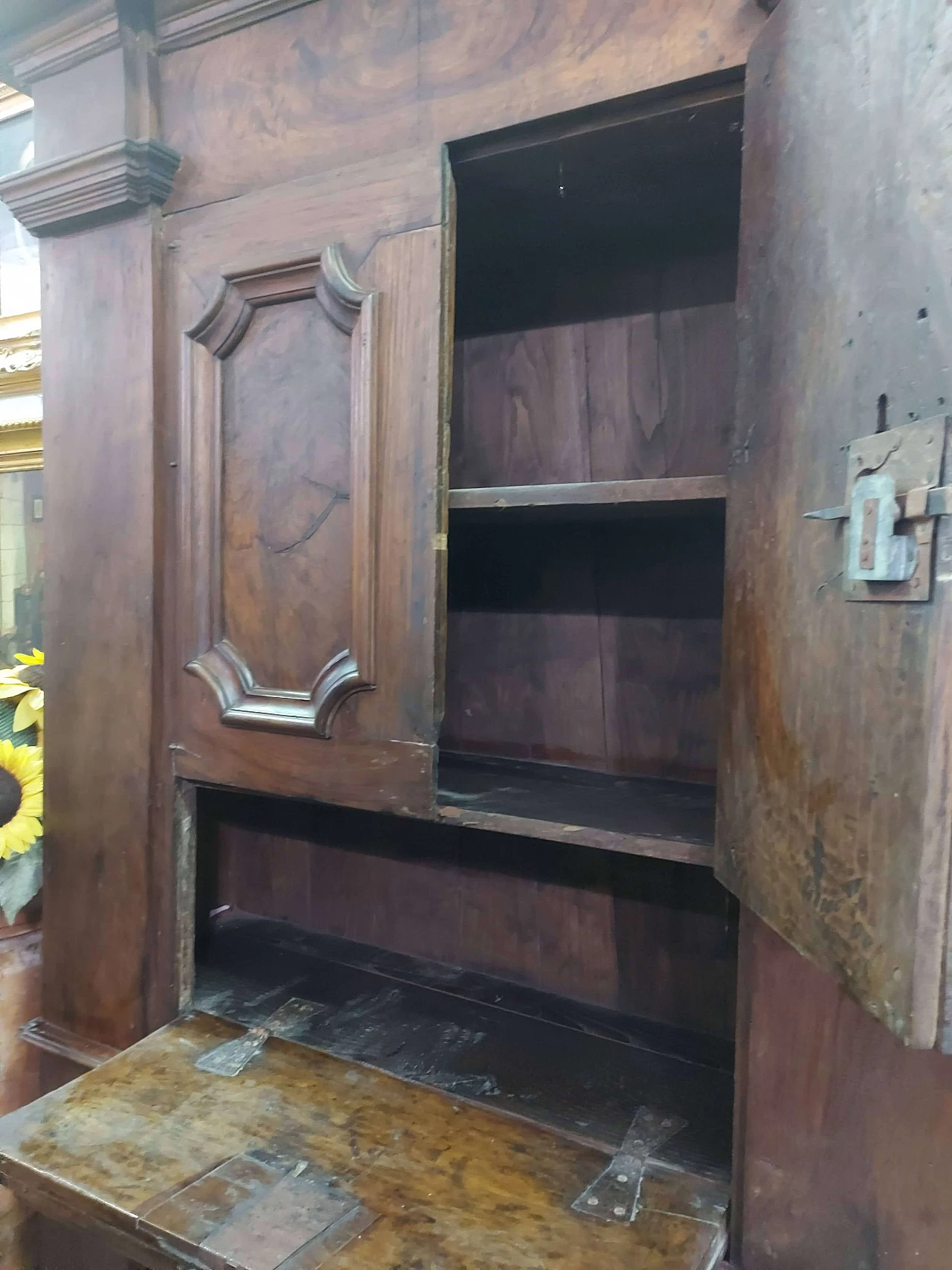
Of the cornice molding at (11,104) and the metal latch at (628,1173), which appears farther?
the cornice molding at (11,104)

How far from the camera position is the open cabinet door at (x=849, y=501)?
46 cm

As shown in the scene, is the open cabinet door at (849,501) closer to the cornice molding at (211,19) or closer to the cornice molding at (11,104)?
the cornice molding at (211,19)

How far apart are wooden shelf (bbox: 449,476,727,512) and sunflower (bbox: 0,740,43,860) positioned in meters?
0.86

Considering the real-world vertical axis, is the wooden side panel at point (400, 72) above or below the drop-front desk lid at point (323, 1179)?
above

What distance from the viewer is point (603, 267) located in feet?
3.82

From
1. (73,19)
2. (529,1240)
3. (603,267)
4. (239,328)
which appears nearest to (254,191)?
(239,328)

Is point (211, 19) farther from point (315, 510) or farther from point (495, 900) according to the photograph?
point (495, 900)

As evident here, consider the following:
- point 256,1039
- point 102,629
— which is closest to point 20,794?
point 102,629

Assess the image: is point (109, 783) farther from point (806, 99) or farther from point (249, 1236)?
point (806, 99)

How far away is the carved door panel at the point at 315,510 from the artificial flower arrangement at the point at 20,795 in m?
0.41

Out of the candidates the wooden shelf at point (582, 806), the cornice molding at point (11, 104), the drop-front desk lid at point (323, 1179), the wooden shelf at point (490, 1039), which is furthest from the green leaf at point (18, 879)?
the cornice molding at point (11, 104)

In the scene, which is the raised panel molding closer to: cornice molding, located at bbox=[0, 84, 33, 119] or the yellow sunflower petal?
the yellow sunflower petal

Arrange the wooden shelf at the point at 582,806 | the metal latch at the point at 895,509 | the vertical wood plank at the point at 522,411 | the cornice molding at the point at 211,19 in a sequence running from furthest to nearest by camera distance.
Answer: the vertical wood plank at the point at 522,411, the cornice molding at the point at 211,19, the wooden shelf at the point at 582,806, the metal latch at the point at 895,509

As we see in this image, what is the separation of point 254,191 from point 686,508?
24.7 inches
